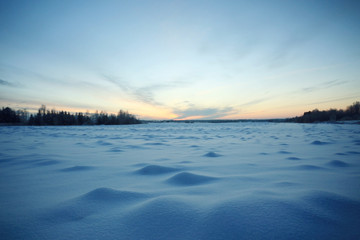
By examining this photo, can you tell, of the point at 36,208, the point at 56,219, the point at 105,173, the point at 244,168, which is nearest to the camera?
the point at 56,219

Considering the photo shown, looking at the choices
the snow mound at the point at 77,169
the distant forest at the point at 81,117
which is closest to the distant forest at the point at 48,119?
the distant forest at the point at 81,117

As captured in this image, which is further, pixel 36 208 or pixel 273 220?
pixel 36 208

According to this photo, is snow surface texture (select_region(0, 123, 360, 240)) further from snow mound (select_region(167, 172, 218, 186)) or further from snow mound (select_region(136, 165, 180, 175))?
snow mound (select_region(136, 165, 180, 175))

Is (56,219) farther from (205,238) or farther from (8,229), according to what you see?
(205,238)

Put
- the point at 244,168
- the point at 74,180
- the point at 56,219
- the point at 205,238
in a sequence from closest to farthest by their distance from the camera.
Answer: the point at 205,238
the point at 56,219
the point at 74,180
the point at 244,168

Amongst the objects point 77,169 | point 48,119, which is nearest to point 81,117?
point 48,119

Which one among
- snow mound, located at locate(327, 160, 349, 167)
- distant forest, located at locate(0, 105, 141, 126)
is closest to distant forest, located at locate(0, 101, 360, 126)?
distant forest, located at locate(0, 105, 141, 126)

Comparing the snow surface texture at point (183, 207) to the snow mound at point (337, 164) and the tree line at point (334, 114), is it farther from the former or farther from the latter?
the tree line at point (334, 114)

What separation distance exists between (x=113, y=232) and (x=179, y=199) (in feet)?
1.65

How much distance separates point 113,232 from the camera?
0.86m

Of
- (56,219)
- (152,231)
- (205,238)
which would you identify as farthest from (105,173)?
(205,238)

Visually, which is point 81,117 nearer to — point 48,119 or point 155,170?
point 48,119

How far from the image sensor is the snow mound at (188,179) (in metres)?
1.70

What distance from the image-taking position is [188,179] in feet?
5.89
